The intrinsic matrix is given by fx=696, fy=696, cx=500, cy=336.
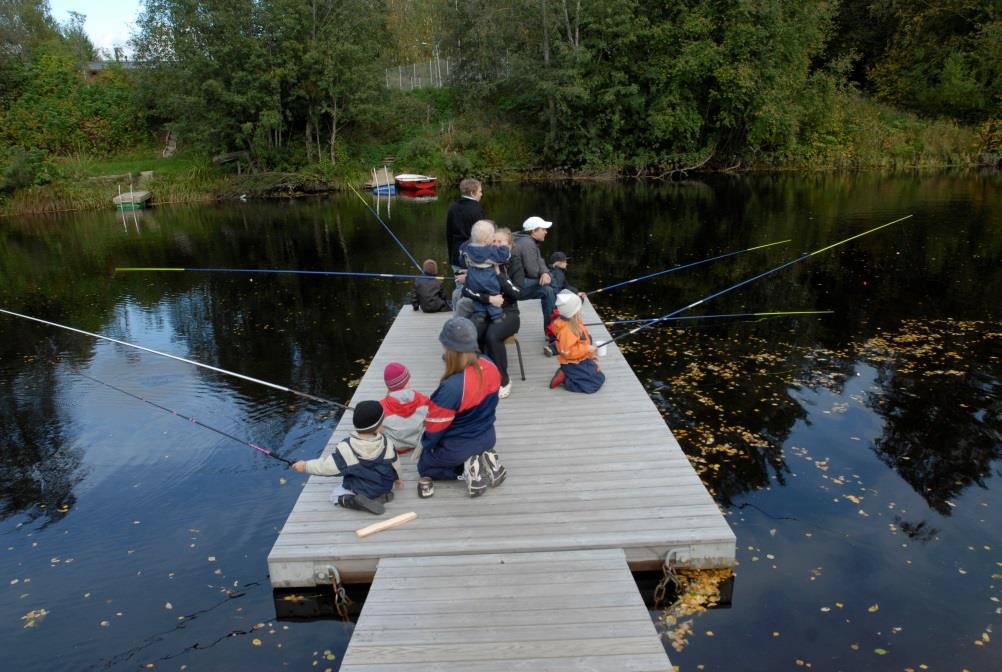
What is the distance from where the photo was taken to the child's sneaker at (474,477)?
5387 mm

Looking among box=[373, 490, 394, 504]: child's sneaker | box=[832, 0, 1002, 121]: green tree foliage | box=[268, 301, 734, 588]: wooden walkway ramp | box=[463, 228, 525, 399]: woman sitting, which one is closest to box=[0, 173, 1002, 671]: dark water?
box=[268, 301, 734, 588]: wooden walkway ramp

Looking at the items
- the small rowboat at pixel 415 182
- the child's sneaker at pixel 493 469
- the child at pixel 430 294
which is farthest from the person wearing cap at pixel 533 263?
the small rowboat at pixel 415 182

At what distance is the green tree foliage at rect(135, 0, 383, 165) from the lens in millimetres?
30938

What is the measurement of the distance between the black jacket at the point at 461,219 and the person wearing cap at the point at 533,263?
2.05ft

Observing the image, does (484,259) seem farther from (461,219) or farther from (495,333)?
(461,219)

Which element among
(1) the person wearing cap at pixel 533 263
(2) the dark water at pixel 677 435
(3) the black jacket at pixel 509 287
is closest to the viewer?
A: (2) the dark water at pixel 677 435

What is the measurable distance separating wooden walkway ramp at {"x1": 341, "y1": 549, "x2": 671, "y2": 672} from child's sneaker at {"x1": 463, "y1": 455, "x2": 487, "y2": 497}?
0.70 metres

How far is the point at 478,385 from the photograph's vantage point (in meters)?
5.06

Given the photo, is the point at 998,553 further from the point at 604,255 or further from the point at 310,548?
the point at 604,255

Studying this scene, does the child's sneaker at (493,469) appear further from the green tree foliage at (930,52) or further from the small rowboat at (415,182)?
the green tree foliage at (930,52)

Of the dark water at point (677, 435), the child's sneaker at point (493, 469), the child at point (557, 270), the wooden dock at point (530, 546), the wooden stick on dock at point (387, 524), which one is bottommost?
the dark water at point (677, 435)

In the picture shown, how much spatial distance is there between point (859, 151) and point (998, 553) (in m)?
34.0

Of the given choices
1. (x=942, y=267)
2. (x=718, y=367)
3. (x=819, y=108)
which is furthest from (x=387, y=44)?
(x=718, y=367)

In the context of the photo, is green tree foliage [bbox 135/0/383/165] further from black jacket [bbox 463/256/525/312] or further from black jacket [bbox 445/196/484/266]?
black jacket [bbox 463/256/525/312]
